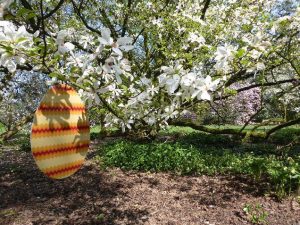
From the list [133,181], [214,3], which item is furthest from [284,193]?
[214,3]

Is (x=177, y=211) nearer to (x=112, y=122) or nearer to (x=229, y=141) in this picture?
(x=112, y=122)

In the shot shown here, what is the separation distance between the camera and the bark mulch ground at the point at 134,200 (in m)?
5.74

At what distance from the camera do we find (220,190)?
7000 millimetres

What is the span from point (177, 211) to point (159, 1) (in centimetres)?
376

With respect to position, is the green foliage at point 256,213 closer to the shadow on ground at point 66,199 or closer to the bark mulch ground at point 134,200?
the bark mulch ground at point 134,200

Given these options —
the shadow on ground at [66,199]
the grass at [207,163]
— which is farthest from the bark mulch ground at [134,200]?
the grass at [207,163]

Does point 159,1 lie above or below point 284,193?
above

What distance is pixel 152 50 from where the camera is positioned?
333 inches

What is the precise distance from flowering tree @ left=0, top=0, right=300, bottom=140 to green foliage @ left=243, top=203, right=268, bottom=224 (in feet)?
4.62

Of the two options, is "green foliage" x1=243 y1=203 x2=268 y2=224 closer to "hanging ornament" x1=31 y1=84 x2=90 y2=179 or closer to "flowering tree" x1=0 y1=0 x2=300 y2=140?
"flowering tree" x1=0 y1=0 x2=300 y2=140

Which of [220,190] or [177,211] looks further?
[220,190]

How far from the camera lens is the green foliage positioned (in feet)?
18.2

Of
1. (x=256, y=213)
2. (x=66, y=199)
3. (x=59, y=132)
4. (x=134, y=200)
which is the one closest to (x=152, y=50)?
(x=134, y=200)

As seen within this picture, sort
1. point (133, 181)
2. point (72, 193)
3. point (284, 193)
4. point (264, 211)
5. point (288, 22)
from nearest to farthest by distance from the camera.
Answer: point (288, 22) < point (264, 211) < point (284, 193) < point (72, 193) < point (133, 181)
